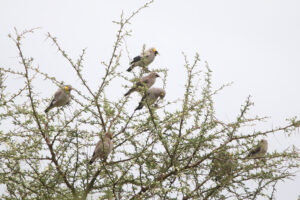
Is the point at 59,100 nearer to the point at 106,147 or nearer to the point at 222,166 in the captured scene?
the point at 106,147

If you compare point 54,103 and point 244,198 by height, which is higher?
point 54,103

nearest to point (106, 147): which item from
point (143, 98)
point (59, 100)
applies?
point (143, 98)

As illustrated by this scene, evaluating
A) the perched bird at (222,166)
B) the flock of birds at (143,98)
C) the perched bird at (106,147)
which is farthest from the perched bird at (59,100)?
the perched bird at (222,166)

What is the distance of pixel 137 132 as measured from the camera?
4820 millimetres

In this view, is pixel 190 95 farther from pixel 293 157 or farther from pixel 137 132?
pixel 293 157

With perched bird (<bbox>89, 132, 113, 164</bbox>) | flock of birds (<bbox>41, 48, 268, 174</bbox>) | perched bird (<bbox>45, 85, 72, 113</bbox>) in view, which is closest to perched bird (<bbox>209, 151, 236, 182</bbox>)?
flock of birds (<bbox>41, 48, 268, 174</bbox>)

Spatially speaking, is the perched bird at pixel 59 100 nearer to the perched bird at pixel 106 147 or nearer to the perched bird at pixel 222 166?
the perched bird at pixel 106 147

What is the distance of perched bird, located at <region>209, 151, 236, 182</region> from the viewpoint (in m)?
4.56

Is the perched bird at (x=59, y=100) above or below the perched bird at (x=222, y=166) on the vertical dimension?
above

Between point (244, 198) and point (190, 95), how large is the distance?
1.31 meters

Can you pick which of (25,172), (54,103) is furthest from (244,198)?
(54,103)

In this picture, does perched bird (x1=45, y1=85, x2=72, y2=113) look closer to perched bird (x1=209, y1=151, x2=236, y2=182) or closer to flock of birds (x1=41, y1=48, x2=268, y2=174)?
flock of birds (x1=41, y1=48, x2=268, y2=174)

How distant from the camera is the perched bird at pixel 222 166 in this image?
456 cm

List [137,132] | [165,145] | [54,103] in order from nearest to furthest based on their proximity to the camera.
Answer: [165,145] < [137,132] < [54,103]
